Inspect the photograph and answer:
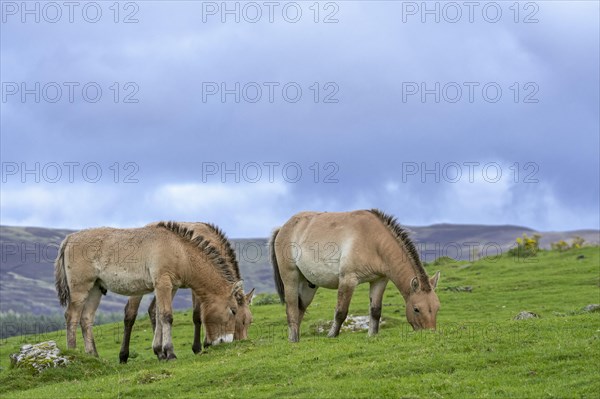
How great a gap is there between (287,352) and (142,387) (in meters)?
3.79

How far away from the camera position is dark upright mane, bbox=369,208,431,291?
2230 cm

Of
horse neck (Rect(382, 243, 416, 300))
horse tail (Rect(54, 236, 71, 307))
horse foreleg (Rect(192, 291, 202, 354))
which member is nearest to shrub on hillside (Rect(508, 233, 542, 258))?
horse neck (Rect(382, 243, 416, 300))

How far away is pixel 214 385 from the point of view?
1833 cm

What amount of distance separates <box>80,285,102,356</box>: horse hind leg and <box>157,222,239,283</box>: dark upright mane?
3.52m

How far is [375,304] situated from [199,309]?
514 cm

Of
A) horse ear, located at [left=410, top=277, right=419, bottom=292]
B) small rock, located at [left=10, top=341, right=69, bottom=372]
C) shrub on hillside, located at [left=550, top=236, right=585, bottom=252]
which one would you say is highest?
horse ear, located at [left=410, top=277, right=419, bottom=292]

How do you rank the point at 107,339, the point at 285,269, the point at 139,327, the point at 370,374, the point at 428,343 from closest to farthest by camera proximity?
the point at 370,374, the point at 428,343, the point at 285,269, the point at 107,339, the point at 139,327

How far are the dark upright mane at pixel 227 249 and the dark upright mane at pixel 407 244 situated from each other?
4334 millimetres

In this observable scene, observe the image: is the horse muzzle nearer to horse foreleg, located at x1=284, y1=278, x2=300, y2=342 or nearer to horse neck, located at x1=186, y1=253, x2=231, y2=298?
horse neck, located at x1=186, y1=253, x2=231, y2=298

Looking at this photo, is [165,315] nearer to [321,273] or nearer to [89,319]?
[89,319]

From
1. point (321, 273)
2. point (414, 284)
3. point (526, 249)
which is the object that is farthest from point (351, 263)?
point (526, 249)

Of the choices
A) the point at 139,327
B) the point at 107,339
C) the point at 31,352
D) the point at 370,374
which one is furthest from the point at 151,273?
the point at 139,327

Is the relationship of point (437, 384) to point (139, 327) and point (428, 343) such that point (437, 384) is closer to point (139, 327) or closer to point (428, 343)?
point (428, 343)

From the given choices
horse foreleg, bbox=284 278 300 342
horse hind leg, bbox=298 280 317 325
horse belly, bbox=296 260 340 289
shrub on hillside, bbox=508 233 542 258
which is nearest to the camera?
horse belly, bbox=296 260 340 289
